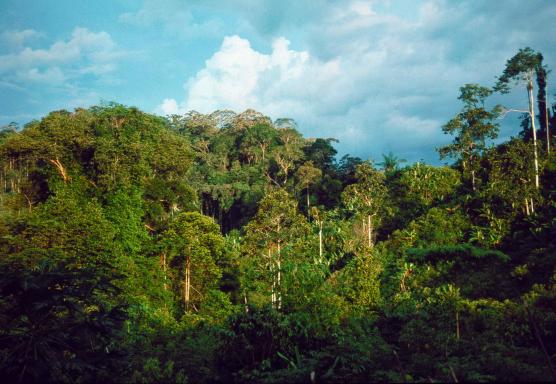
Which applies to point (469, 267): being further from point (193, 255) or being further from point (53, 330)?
point (53, 330)

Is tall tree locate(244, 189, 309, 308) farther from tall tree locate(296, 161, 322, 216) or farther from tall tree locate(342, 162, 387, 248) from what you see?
tall tree locate(296, 161, 322, 216)

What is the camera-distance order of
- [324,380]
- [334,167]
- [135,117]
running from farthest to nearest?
[334,167], [135,117], [324,380]

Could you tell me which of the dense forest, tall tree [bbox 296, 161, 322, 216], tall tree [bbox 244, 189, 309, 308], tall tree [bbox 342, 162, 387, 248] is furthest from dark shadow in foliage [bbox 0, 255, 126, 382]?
tall tree [bbox 296, 161, 322, 216]

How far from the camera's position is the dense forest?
4.14 meters

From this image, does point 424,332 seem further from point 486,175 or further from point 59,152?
point 486,175

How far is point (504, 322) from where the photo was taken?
9180 millimetres

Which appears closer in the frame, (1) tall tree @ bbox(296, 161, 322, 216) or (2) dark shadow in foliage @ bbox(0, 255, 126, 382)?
(2) dark shadow in foliage @ bbox(0, 255, 126, 382)

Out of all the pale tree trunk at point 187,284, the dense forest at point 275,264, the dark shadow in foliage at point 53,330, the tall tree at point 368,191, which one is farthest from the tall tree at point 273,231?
the dark shadow in foliage at point 53,330

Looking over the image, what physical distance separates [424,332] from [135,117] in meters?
19.2

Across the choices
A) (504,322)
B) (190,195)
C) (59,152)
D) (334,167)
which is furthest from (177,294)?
(334,167)

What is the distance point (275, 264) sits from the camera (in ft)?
66.3

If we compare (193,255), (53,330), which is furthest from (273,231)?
(53,330)

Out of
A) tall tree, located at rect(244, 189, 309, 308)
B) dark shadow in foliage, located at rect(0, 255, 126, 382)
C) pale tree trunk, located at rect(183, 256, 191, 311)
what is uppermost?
tall tree, located at rect(244, 189, 309, 308)

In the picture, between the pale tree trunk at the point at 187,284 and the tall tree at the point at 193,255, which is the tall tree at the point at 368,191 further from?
the pale tree trunk at the point at 187,284
